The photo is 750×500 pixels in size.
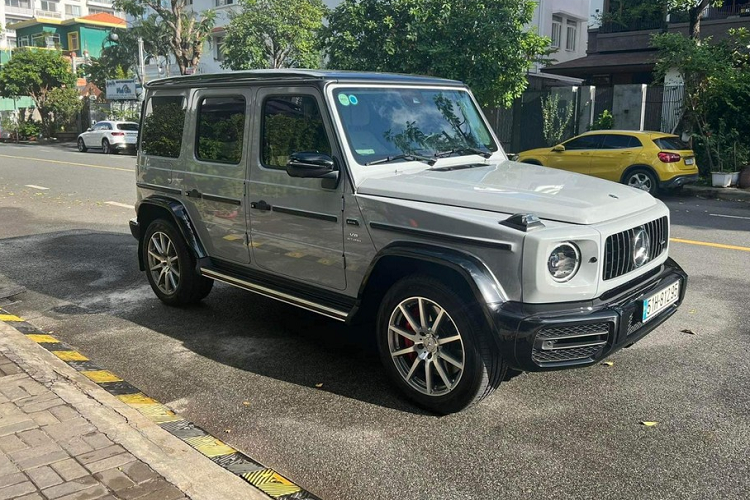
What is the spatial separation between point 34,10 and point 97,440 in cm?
10256

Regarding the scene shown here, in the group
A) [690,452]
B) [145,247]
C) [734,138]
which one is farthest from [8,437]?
[734,138]

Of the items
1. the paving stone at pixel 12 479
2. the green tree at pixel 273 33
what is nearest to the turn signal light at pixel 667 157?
the paving stone at pixel 12 479

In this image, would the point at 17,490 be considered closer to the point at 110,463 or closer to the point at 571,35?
the point at 110,463

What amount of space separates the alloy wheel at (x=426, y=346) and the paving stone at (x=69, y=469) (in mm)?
1780

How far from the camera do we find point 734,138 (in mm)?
16547

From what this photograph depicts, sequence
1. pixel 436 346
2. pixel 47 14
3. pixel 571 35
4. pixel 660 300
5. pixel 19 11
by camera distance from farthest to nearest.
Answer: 1. pixel 47 14
2. pixel 19 11
3. pixel 571 35
4. pixel 660 300
5. pixel 436 346

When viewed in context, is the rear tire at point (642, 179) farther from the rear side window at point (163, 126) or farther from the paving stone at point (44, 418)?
the paving stone at point (44, 418)

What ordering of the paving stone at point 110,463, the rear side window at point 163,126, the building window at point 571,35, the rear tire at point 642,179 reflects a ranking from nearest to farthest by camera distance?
the paving stone at point 110,463
the rear side window at point 163,126
the rear tire at point 642,179
the building window at point 571,35

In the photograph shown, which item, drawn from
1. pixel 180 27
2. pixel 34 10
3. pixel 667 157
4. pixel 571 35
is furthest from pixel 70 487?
pixel 34 10

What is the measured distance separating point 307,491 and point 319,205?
193cm

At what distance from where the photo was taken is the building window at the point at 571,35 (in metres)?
36.2

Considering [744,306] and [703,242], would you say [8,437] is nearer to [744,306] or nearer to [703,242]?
[744,306]

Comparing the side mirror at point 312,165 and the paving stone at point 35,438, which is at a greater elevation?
the side mirror at point 312,165

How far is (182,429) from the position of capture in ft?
12.8
